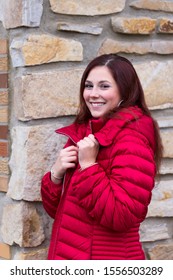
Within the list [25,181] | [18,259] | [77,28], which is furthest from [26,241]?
[77,28]

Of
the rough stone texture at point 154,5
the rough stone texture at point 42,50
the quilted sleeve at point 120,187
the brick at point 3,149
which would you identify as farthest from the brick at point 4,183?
the rough stone texture at point 154,5

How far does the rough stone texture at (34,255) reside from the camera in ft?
8.49

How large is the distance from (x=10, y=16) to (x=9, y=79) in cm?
27

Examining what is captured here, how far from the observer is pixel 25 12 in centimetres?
250

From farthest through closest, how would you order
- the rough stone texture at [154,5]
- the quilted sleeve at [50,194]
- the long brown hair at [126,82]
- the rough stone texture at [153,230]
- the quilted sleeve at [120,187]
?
1. the rough stone texture at [153,230]
2. the rough stone texture at [154,5]
3. the quilted sleeve at [50,194]
4. the long brown hair at [126,82]
5. the quilted sleeve at [120,187]

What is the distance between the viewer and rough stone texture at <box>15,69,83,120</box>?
2518 millimetres

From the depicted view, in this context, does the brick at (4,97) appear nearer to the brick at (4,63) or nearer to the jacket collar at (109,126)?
the brick at (4,63)

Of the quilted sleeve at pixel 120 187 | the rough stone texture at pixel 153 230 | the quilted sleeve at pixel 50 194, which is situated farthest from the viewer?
the rough stone texture at pixel 153 230

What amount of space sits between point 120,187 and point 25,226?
0.64 m

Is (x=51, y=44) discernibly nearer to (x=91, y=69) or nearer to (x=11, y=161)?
(x=91, y=69)

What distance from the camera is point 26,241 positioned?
258cm

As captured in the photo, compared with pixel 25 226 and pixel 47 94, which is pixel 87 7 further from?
pixel 25 226

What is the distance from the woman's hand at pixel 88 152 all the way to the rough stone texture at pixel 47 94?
0.40m
